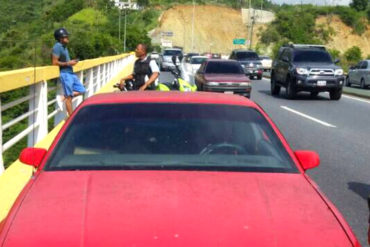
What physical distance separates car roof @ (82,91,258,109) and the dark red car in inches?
686

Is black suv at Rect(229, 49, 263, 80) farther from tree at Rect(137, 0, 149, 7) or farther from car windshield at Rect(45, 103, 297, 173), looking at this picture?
tree at Rect(137, 0, 149, 7)

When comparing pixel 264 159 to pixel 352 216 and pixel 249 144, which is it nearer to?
pixel 249 144

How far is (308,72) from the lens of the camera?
24.8 meters

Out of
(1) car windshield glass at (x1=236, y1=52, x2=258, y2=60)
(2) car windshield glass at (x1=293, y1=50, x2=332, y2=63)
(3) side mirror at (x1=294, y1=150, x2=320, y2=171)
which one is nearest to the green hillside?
(3) side mirror at (x1=294, y1=150, x2=320, y2=171)

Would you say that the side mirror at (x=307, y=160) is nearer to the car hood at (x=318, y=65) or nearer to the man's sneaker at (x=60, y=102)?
the man's sneaker at (x=60, y=102)

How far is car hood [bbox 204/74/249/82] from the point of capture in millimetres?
22641

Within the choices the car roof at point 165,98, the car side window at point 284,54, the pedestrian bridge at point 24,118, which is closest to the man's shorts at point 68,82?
the pedestrian bridge at point 24,118

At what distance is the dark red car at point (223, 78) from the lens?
883 inches

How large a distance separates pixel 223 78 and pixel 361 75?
610 inches

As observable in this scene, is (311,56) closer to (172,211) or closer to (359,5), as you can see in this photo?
(172,211)

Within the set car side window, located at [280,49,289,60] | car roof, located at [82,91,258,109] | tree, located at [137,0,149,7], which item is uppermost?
tree, located at [137,0,149,7]

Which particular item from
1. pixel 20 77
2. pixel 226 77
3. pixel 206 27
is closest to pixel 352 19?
pixel 206 27

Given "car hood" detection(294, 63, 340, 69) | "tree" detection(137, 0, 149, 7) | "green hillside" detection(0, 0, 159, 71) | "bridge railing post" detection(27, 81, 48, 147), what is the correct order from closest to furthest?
"bridge railing post" detection(27, 81, 48, 147) < "green hillside" detection(0, 0, 159, 71) < "car hood" detection(294, 63, 340, 69) < "tree" detection(137, 0, 149, 7)

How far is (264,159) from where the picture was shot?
4281mm
